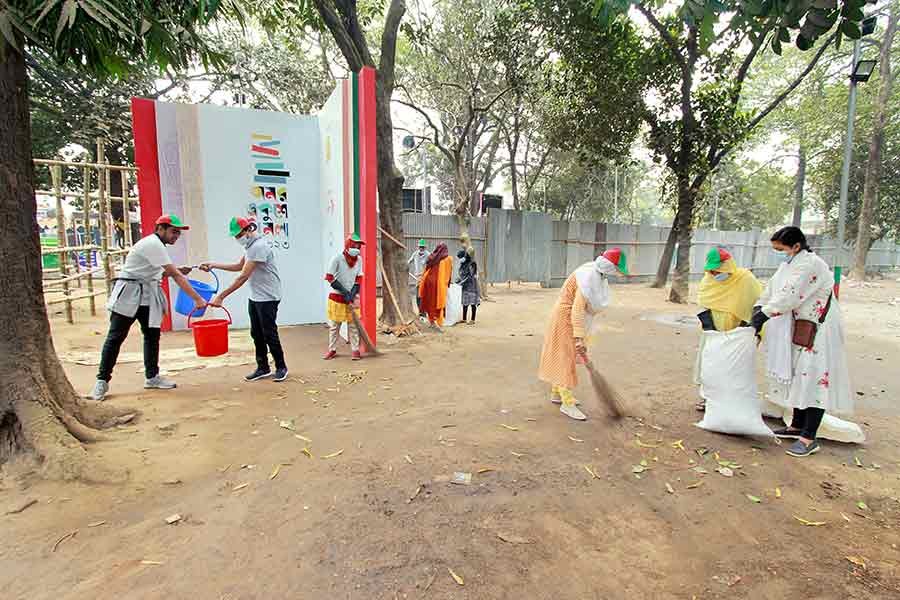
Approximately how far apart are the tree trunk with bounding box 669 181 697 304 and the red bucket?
10.4 metres

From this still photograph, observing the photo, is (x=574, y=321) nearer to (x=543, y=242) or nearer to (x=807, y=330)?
(x=807, y=330)

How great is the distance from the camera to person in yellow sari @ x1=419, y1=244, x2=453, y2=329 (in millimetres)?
7797

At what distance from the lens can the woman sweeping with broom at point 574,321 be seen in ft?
12.6

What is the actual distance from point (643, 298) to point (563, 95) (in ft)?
18.5

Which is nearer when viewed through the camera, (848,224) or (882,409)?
(882,409)

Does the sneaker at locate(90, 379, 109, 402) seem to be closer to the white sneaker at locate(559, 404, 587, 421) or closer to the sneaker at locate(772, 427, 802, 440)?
the white sneaker at locate(559, 404, 587, 421)

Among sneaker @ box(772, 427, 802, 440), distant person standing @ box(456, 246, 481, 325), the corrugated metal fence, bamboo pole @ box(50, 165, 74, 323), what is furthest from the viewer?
the corrugated metal fence

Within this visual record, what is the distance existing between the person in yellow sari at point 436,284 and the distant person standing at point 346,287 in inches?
79.5

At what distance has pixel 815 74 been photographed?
17.0m

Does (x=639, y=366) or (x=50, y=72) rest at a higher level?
(x=50, y=72)

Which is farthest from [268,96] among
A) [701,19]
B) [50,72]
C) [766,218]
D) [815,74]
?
[766,218]

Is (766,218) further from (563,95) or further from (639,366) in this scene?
(639,366)

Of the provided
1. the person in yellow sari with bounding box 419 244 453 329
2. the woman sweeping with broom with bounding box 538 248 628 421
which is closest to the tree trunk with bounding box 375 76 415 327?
the person in yellow sari with bounding box 419 244 453 329

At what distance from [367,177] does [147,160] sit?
3.54m
